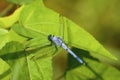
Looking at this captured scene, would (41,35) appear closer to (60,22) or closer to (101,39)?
(60,22)

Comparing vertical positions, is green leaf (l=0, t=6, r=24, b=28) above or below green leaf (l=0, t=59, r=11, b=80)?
above

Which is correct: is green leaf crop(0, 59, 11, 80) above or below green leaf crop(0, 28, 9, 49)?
below

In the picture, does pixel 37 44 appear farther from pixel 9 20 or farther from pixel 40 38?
pixel 9 20

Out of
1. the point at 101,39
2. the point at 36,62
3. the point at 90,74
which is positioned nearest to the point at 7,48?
the point at 36,62

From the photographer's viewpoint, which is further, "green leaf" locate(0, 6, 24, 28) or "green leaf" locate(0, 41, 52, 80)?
"green leaf" locate(0, 6, 24, 28)

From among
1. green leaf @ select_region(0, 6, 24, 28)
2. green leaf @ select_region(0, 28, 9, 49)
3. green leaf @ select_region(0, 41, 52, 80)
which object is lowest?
green leaf @ select_region(0, 41, 52, 80)

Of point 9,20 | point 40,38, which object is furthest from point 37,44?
point 9,20
